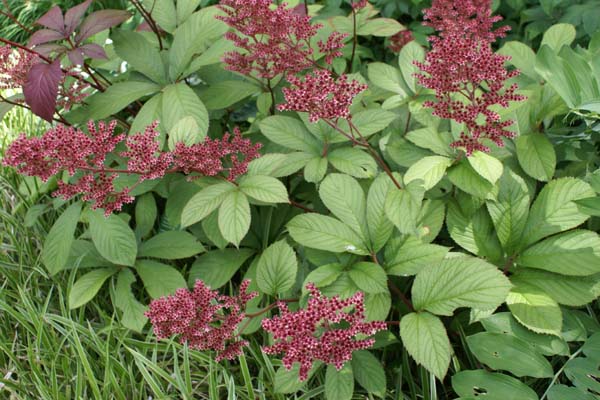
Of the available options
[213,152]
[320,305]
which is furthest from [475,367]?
[213,152]

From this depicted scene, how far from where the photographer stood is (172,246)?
2.08 m

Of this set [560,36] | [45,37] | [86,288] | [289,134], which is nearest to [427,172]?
[289,134]

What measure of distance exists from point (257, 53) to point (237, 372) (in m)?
1.12

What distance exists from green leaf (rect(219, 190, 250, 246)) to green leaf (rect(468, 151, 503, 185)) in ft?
2.19

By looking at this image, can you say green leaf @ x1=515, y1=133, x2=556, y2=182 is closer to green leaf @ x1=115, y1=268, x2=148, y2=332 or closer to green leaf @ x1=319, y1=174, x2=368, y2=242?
green leaf @ x1=319, y1=174, x2=368, y2=242

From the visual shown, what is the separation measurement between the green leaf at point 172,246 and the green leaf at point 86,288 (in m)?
0.16

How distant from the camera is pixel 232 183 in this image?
1.79m

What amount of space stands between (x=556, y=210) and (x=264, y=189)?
2.87 ft

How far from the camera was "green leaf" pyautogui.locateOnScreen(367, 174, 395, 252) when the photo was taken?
66.9 inches

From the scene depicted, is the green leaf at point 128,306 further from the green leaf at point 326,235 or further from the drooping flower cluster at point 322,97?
the drooping flower cluster at point 322,97

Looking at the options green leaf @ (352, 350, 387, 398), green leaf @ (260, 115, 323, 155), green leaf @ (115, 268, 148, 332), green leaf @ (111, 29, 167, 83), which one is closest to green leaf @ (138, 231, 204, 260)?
green leaf @ (115, 268, 148, 332)

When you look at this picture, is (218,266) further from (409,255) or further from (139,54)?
(139,54)

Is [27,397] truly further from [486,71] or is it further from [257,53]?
[486,71]

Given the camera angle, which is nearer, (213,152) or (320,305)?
(320,305)
